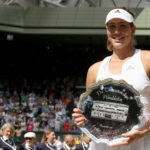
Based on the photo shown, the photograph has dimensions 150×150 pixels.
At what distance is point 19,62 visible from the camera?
25.5 meters

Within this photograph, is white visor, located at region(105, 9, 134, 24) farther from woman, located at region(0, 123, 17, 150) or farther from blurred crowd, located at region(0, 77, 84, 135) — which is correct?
blurred crowd, located at region(0, 77, 84, 135)

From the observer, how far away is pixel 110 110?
5.93 feet

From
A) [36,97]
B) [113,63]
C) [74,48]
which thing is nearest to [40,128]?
[36,97]

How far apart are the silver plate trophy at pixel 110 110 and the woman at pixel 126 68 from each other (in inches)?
1.2

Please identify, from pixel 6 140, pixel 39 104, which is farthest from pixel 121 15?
pixel 39 104

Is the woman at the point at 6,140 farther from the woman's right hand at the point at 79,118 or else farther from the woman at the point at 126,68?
the woman's right hand at the point at 79,118

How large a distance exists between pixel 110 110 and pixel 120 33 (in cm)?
36

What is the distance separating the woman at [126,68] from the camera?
1.84 meters

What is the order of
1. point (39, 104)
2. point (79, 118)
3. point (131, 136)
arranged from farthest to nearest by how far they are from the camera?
point (39, 104)
point (79, 118)
point (131, 136)

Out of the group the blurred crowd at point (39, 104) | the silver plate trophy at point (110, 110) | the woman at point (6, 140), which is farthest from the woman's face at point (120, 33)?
the blurred crowd at point (39, 104)

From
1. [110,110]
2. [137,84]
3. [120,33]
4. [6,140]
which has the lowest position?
[6,140]

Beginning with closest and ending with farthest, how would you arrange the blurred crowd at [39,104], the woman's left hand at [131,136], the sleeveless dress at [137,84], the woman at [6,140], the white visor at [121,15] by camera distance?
the woman's left hand at [131,136], the sleeveless dress at [137,84], the white visor at [121,15], the woman at [6,140], the blurred crowd at [39,104]

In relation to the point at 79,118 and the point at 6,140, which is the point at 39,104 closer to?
the point at 6,140

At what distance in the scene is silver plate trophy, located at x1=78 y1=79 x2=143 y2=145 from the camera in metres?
1.77
